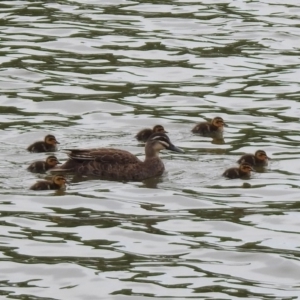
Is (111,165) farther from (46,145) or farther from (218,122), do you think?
(218,122)

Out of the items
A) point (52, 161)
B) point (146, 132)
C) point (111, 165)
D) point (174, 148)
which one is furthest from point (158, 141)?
point (52, 161)

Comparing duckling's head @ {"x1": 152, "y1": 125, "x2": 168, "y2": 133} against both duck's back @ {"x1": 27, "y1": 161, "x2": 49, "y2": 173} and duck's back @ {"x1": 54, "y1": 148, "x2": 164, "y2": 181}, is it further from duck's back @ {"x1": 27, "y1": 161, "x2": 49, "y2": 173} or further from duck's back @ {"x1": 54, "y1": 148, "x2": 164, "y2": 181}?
duck's back @ {"x1": 27, "y1": 161, "x2": 49, "y2": 173}

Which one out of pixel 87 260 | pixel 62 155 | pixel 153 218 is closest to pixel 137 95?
pixel 62 155

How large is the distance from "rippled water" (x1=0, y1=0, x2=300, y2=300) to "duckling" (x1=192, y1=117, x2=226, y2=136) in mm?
124

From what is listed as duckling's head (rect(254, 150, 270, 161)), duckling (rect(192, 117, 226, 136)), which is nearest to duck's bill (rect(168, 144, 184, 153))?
duckling (rect(192, 117, 226, 136))

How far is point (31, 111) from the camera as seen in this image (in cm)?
1588

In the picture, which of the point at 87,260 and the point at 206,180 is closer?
the point at 87,260

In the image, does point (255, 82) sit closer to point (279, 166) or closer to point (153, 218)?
point (279, 166)

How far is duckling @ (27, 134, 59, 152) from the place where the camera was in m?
14.1

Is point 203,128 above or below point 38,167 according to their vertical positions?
above

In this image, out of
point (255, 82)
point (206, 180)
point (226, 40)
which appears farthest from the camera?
point (226, 40)

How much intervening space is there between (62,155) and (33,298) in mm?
4801

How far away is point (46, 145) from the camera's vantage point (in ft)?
46.2

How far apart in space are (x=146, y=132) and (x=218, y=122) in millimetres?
825
